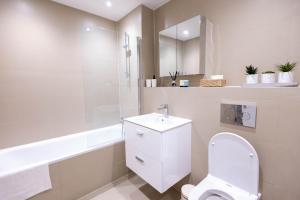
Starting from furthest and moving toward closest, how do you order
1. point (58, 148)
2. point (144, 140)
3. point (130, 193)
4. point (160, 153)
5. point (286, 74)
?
point (58, 148)
point (130, 193)
point (144, 140)
point (160, 153)
point (286, 74)

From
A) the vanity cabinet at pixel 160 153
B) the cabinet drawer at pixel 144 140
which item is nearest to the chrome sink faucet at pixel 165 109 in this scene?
the vanity cabinet at pixel 160 153

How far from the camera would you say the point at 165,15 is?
2.11 meters

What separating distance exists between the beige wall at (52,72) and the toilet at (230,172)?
4.94ft

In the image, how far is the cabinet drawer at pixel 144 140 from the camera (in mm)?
1300

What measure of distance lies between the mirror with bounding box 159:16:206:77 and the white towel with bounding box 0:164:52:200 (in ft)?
5.99

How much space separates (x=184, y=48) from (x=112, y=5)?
1282 millimetres

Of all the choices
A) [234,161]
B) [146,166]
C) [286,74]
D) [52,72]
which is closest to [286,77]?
[286,74]

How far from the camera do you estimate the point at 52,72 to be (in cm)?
214

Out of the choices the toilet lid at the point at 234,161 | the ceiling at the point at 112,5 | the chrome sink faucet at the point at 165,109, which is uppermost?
the ceiling at the point at 112,5

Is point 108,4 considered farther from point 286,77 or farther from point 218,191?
point 218,191

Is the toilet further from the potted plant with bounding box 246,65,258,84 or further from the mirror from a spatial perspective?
the mirror

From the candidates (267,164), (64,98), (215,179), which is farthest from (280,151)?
(64,98)

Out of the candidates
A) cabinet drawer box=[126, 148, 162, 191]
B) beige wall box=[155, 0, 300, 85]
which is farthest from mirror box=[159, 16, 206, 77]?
cabinet drawer box=[126, 148, 162, 191]

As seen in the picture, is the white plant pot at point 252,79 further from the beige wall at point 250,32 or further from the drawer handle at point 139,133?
the drawer handle at point 139,133
